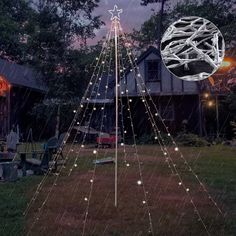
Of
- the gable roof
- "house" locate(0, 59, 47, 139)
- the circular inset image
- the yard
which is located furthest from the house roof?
the yard

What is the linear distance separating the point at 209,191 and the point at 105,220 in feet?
9.88

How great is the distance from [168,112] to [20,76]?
1024 centimetres

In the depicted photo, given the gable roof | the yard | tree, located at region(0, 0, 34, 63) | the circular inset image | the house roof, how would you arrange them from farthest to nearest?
tree, located at region(0, 0, 34, 63) < the house roof < the gable roof < the circular inset image < the yard

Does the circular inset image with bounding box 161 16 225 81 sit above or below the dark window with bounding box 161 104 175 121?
above

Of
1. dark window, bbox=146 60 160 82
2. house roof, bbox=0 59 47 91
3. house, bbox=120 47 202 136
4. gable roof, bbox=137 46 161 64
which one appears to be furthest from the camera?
house roof, bbox=0 59 47 91

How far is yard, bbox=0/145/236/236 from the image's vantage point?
586 centimetres

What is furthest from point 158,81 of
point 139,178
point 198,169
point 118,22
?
point 118,22

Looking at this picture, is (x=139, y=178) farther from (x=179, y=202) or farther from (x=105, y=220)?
(x=105, y=220)

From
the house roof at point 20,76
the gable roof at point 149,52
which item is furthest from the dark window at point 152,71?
the house roof at point 20,76

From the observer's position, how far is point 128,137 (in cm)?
2594

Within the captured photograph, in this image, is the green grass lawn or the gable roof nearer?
the green grass lawn

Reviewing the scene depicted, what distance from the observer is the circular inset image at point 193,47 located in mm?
14102

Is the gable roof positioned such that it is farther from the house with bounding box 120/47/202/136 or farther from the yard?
the yard

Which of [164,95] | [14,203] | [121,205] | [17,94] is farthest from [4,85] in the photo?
[121,205]
